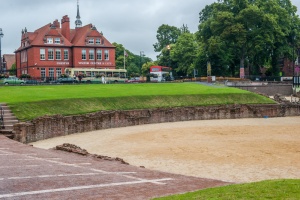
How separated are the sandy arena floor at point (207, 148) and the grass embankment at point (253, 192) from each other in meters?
5.54

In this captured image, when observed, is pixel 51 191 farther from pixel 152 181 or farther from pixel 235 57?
pixel 235 57

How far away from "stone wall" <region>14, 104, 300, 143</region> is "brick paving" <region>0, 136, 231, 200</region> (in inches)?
409

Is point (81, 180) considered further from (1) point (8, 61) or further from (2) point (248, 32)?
(1) point (8, 61)

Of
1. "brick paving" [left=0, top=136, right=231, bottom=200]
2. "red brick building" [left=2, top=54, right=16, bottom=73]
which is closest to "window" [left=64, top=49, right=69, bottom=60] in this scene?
"red brick building" [left=2, top=54, right=16, bottom=73]

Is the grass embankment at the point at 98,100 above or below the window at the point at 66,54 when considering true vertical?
below

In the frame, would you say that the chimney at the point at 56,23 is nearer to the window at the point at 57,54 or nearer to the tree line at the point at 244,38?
the window at the point at 57,54

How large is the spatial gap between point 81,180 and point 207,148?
13333mm

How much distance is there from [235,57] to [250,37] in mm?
8741

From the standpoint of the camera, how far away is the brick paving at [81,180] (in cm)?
1101

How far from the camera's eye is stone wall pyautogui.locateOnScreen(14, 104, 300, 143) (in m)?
28.4

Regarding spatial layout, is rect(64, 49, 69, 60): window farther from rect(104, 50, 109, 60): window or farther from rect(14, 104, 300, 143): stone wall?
rect(14, 104, 300, 143): stone wall

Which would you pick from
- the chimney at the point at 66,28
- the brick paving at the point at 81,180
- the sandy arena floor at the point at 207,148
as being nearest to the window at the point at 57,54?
the chimney at the point at 66,28

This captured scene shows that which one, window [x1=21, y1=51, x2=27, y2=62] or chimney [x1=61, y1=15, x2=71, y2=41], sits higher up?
chimney [x1=61, y1=15, x2=71, y2=41]

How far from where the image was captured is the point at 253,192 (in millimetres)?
10141
